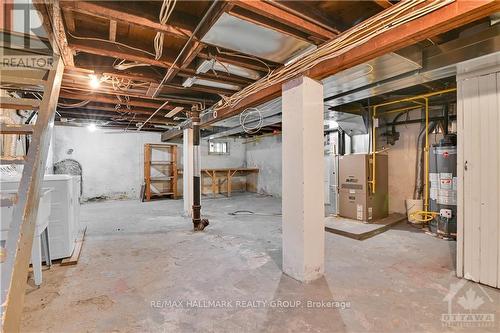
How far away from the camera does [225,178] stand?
8273 millimetres

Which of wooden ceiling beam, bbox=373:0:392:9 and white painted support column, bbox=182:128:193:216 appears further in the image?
white painted support column, bbox=182:128:193:216

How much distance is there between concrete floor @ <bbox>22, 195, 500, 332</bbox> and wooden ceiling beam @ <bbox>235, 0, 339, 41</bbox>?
1.95 metres

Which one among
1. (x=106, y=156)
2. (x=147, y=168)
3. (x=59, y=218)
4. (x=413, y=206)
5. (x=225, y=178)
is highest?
(x=106, y=156)

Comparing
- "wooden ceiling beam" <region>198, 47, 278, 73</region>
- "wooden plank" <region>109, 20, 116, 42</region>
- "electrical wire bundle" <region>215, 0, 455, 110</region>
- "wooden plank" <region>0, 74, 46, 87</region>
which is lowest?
"wooden plank" <region>0, 74, 46, 87</region>

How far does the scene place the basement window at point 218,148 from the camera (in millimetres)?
8273

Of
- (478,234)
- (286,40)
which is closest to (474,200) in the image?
(478,234)

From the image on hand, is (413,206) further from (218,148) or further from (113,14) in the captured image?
(218,148)

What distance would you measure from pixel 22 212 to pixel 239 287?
1.54 m

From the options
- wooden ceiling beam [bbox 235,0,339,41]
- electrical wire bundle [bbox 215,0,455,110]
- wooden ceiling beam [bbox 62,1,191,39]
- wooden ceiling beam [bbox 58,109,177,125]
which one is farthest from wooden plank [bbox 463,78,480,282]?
wooden ceiling beam [bbox 58,109,177,125]

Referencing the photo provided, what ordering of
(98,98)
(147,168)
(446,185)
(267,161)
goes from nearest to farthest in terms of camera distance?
(446,185)
(98,98)
(147,168)
(267,161)

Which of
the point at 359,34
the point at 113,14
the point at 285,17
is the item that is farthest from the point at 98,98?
the point at 359,34

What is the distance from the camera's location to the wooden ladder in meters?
0.98

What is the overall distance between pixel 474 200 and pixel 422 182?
2244 millimetres

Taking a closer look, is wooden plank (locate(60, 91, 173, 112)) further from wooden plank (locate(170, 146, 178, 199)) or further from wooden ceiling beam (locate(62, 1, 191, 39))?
wooden plank (locate(170, 146, 178, 199))
